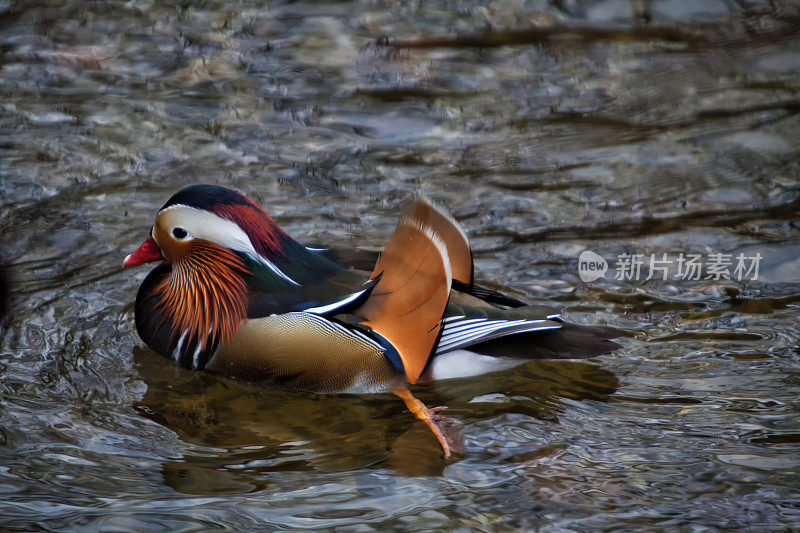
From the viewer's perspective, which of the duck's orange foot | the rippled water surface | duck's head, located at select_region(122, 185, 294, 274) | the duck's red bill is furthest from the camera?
the duck's red bill

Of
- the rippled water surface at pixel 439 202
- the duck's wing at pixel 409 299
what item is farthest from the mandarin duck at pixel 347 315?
the rippled water surface at pixel 439 202

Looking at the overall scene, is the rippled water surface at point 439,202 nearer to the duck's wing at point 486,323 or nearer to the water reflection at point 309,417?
the water reflection at point 309,417

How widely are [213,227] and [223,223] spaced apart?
0.07 meters

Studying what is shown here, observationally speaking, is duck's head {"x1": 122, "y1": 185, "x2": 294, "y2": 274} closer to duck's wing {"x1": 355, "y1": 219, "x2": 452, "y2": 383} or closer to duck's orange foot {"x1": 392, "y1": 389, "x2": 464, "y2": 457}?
duck's wing {"x1": 355, "y1": 219, "x2": 452, "y2": 383}

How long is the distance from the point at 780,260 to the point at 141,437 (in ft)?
Answer: 10.3

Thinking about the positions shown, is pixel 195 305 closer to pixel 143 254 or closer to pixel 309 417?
pixel 143 254

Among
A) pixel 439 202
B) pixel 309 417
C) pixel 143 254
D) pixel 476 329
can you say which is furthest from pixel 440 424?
pixel 439 202

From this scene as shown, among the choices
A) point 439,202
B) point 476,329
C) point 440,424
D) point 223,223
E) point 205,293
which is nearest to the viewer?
point 440,424

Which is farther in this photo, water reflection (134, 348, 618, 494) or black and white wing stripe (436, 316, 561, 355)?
black and white wing stripe (436, 316, 561, 355)

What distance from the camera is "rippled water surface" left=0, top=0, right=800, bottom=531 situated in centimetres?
354

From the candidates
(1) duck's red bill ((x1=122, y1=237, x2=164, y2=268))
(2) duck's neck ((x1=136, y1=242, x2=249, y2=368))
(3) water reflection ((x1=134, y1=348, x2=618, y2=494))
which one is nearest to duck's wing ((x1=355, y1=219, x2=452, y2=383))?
(3) water reflection ((x1=134, y1=348, x2=618, y2=494))

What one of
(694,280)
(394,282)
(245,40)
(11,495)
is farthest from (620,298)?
(245,40)

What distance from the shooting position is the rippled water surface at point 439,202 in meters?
3.54

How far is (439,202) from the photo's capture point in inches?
215
